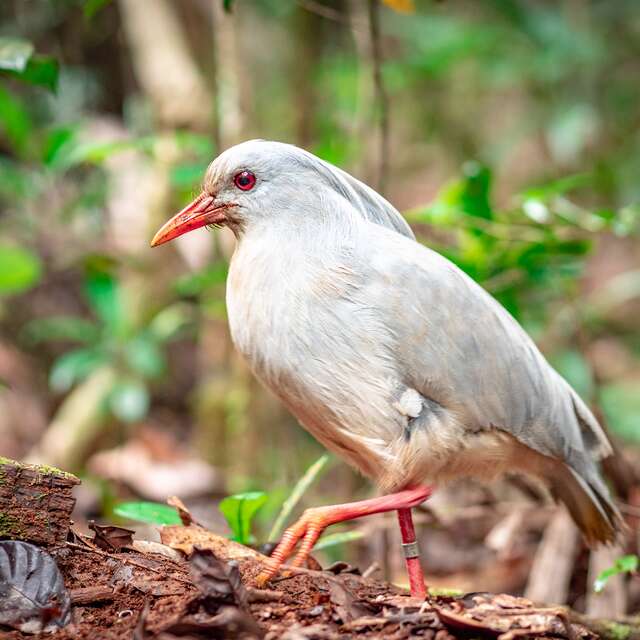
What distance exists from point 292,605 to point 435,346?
1.10 metres

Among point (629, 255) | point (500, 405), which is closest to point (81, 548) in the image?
point (500, 405)

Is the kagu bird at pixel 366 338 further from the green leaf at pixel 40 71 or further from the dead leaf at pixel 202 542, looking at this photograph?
the green leaf at pixel 40 71

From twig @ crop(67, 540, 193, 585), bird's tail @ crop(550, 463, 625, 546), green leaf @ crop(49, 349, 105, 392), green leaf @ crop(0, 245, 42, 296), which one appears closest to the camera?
twig @ crop(67, 540, 193, 585)

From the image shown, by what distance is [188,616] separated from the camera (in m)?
2.51

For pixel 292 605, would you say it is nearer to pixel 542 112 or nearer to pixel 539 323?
pixel 539 323

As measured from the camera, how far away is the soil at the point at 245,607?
2504 millimetres

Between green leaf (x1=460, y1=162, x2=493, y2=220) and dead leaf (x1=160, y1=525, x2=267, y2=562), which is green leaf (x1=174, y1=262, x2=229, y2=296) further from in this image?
dead leaf (x1=160, y1=525, x2=267, y2=562)

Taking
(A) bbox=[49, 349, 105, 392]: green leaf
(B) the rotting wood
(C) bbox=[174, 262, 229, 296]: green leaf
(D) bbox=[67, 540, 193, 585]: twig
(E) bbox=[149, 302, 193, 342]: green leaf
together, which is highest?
(C) bbox=[174, 262, 229, 296]: green leaf

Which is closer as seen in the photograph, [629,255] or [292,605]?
[292,605]

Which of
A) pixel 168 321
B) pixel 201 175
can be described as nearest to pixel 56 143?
pixel 201 175

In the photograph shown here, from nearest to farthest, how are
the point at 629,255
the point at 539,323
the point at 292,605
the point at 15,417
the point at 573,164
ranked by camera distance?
the point at 292,605 < the point at 539,323 < the point at 15,417 < the point at 573,164 < the point at 629,255

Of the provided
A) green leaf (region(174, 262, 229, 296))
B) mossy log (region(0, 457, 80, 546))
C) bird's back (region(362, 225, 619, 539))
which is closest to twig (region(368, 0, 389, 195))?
green leaf (region(174, 262, 229, 296))

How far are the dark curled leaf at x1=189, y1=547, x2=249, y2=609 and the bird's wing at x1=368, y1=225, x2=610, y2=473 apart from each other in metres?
1.06

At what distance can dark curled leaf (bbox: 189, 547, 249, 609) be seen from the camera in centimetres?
255
